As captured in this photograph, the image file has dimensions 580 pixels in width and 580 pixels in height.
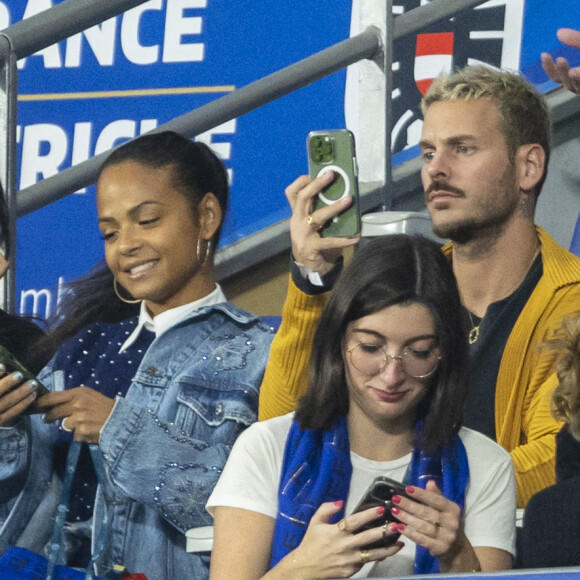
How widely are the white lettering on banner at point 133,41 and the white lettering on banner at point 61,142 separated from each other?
0.56 feet

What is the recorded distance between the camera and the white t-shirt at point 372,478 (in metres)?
1.93

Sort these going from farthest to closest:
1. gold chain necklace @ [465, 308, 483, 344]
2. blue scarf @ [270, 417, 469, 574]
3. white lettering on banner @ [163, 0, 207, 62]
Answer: white lettering on banner @ [163, 0, 207, 62] < gold chain necklace @ [465, 308, 483, 344] < blue scarf @ [270, 417, 469, 574]

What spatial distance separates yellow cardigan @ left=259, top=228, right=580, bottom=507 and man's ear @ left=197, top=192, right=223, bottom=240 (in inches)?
11.6

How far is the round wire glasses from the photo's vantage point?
199cm

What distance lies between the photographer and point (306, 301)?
2158mm

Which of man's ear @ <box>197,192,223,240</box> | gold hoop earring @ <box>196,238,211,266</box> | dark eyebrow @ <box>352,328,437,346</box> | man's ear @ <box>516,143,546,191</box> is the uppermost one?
man's ear @ <box>516,143,546,191</box>

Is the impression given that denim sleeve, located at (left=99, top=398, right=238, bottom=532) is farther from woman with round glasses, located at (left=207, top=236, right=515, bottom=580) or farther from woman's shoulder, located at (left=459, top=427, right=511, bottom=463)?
woman's shoulder, located at (left=459, top=427, right=511, bottom=463)

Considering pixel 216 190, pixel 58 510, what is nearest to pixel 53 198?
pixel 216 190

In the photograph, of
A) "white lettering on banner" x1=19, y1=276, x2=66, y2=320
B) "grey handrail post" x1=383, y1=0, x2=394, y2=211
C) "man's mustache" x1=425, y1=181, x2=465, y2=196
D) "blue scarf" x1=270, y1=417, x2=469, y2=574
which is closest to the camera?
"blue scarf" x1=270, y1=417, x2=469, y2=574

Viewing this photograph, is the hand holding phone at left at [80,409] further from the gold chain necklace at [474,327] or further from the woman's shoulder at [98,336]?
the gold chain necklace at [474,327]

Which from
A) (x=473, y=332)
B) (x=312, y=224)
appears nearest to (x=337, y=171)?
(x=312, y=224)

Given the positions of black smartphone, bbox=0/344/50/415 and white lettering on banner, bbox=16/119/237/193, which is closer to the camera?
black smartphone, bbox=0/344/50/415

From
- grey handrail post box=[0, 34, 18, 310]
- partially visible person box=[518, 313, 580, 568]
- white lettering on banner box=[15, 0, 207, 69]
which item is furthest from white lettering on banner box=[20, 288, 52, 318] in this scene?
partially visible person box=[518, 313, 580, 568]

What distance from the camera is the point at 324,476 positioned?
1961mm
